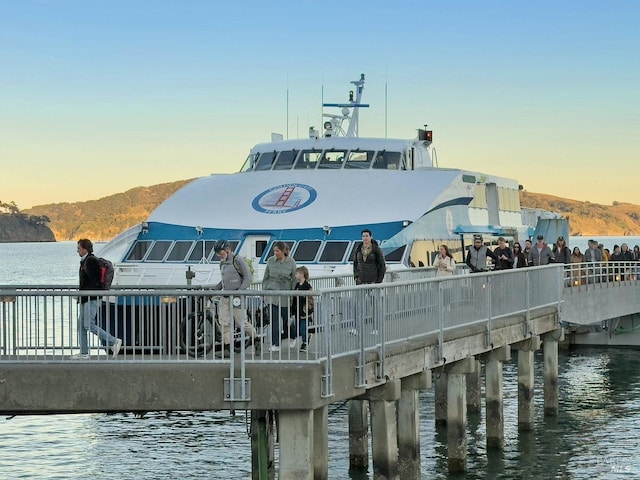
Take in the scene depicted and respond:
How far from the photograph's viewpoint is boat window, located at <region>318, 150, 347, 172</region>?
35562 mm

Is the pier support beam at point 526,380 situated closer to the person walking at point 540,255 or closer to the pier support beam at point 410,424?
the person walking at point 540,255

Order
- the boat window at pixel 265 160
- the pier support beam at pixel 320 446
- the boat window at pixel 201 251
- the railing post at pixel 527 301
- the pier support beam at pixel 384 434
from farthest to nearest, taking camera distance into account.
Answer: the boat window at pixel 265 160, the boat window at pixel 201 251, the railing post at pixel 527 301, the pier support beam at pixel 320 446, the pier support beam at pixel 384 434

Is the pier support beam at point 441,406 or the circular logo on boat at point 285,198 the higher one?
the circular logo on boat at point 285,198

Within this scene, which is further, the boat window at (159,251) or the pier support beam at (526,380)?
the boat window at (159,251)

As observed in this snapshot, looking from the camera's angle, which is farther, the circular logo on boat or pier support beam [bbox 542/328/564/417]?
the circular logo on boat

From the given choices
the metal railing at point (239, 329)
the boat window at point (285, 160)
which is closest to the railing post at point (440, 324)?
the metal railing at point (239, 329)

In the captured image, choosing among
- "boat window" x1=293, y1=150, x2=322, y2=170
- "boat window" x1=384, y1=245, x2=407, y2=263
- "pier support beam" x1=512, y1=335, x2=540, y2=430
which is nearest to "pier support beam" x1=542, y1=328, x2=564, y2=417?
"pier support beam" x1=512, y1=335, x2=540, y2=430

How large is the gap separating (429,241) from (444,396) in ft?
15.1

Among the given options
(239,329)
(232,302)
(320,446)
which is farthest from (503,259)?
(232,302)

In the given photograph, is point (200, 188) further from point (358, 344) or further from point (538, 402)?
point (358, 344)

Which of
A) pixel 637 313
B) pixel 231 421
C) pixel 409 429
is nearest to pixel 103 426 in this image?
pixel 231 421

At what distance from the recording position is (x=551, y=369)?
95.9 feet

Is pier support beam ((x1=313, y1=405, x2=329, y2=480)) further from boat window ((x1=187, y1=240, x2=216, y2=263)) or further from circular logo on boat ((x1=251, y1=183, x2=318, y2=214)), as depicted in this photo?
circular logo on boat ((x1=251, y1=183, x2=318, y2=214))

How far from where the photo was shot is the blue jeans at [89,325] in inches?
631
